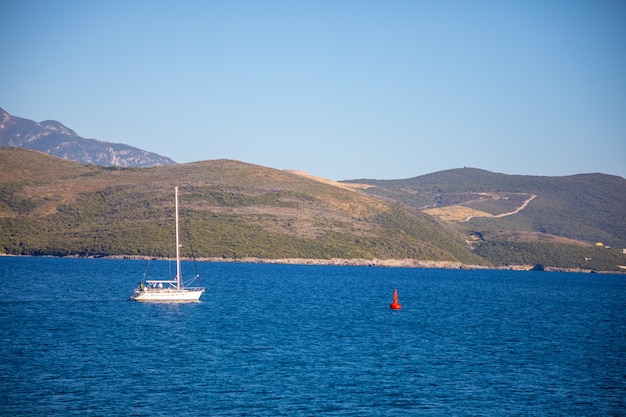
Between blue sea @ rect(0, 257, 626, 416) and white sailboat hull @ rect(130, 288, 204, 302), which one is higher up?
white sailboat hull @ rect(130, 288, 204, 302)

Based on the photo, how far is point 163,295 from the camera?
271 feet

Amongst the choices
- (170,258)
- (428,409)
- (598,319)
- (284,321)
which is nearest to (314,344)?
(284,321)

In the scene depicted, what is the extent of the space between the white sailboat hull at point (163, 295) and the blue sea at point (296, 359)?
169cm

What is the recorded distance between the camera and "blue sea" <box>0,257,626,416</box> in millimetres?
38594

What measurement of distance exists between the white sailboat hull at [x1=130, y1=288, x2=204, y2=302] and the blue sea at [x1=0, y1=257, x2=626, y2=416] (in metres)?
1.69

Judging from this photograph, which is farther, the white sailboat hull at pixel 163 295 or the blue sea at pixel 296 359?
the white sailboat hull at pixel 163 295

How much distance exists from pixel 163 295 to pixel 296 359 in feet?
117

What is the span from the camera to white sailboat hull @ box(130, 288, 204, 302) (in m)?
82.5

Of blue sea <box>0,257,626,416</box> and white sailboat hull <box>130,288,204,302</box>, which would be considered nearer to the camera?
blue sea <box>0,257,626,416</box>

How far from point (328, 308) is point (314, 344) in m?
28.6

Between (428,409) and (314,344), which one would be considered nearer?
(428,409)

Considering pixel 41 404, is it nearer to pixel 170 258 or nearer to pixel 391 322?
pixel 391 322

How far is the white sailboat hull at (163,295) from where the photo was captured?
82500 millimetres

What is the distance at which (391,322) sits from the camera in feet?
241
